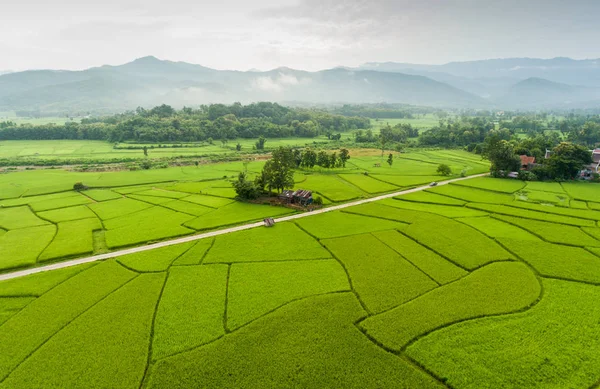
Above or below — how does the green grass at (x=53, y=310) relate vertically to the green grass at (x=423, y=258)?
above

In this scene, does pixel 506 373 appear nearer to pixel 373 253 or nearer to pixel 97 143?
pixel 373 253

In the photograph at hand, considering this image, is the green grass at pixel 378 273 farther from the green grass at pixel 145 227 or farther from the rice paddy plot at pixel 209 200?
the rice paddy plot at pixel 209 200

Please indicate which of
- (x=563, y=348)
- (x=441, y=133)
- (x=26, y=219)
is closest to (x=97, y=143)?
(x=26, y=219)

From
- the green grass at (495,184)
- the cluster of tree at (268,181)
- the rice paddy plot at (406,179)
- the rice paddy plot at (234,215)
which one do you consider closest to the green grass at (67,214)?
the rice paddy plot at (234,215)

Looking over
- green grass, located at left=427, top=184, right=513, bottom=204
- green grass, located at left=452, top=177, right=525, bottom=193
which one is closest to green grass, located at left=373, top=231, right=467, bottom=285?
green grass, located at left=427, top=184, right=513, bottom=204

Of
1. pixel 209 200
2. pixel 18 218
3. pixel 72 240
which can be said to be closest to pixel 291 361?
pixel 72 240

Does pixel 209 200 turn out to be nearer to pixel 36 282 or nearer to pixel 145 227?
pixel 145 227
